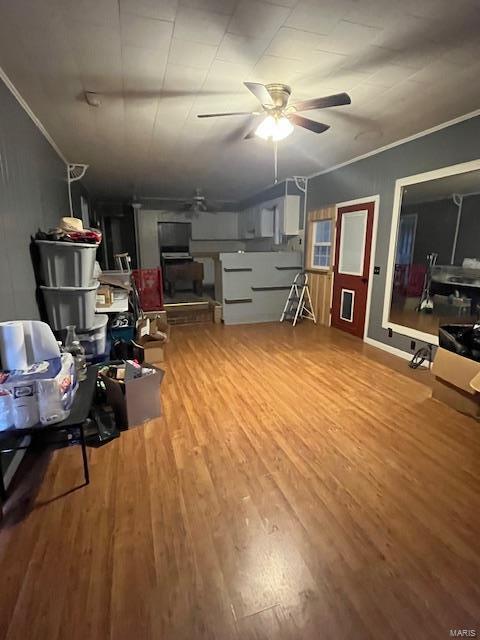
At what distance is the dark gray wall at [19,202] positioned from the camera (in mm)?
1974

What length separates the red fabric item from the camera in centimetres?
473

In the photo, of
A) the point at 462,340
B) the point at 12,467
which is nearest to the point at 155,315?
the point at 12,467

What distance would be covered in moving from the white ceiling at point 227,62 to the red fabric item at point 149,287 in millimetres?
1810

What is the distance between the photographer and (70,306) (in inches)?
100

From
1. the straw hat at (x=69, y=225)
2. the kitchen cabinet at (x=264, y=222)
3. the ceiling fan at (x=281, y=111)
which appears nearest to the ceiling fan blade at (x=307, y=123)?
the ceiling fan at (x=281, y=111)

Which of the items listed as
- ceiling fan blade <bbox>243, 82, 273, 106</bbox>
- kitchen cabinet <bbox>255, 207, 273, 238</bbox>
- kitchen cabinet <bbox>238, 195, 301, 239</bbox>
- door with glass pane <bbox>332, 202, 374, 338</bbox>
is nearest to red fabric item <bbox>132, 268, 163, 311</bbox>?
kitchen cabinet <bbox>238, 195, 301, 239</bbox>

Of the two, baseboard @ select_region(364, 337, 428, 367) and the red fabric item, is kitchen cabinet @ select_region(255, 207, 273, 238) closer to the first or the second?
the red fabric item

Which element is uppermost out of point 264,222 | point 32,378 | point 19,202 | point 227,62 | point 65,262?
point 227,62

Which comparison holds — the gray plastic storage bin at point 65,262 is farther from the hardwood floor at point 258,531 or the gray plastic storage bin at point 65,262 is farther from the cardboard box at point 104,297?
the hardwood floor at point 258,531

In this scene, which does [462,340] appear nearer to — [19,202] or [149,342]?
[149,342]

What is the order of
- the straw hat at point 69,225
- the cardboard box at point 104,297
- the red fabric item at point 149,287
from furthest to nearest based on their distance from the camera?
the red fabric item at point 149,287 → the cardboard box at point 104,297 → the straw hat at point 69,225

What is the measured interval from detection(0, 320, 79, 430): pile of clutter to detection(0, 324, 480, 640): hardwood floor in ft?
1.59

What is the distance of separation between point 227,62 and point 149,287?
3291mm

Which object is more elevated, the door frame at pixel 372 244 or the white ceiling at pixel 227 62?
the white ceiling at pixel 227 62
